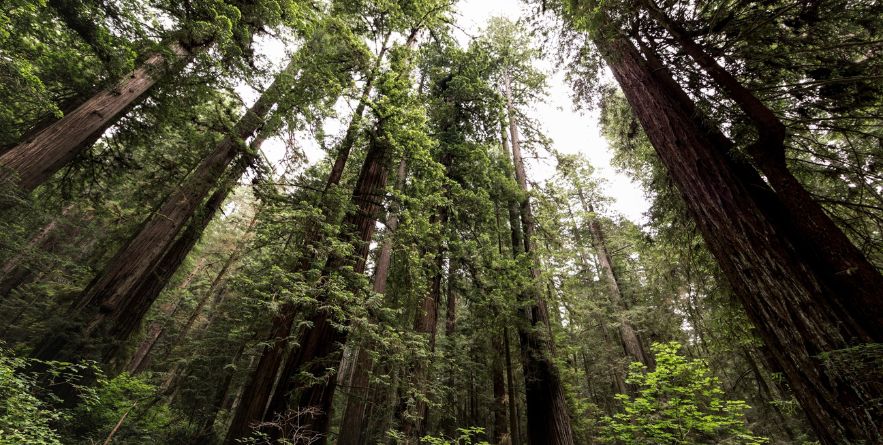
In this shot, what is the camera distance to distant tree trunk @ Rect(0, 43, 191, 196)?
4957mm

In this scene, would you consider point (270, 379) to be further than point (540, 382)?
No

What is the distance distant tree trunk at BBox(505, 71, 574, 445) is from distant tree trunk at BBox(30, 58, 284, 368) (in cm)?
732

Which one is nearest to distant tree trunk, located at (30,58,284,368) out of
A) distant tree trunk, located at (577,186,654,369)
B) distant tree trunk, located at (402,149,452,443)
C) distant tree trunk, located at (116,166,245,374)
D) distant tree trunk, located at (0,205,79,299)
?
distant tree trunk, located at (116,166,245,374)

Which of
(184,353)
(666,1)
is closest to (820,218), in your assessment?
(666,1)

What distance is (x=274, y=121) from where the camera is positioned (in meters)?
5.17

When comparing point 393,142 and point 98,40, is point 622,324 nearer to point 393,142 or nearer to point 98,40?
point 393,142

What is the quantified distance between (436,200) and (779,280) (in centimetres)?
436

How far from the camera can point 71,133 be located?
5.45 m

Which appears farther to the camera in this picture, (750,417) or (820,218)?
(750,417)

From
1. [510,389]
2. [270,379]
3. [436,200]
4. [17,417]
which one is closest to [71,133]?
[17,417]

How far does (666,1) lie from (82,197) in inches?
497

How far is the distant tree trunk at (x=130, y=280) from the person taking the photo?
6.21m

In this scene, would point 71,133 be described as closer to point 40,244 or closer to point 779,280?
point 779,280

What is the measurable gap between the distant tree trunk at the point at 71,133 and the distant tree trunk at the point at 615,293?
10892 mm
